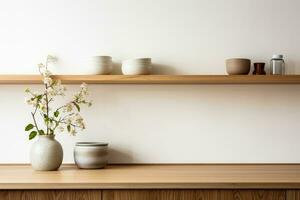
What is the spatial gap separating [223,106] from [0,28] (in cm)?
147

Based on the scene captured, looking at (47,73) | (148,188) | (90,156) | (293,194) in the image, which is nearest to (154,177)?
(148,188)

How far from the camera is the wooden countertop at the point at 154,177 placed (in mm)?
2020

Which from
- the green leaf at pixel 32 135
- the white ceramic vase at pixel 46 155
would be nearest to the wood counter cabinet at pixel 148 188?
the white ceramic vase at pixel 46 155

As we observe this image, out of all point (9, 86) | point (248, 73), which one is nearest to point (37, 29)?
point (9, 86)

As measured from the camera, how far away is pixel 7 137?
2.68 m

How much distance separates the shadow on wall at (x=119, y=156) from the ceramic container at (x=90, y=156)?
0.18 metres

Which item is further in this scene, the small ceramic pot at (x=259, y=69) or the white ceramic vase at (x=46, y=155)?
the small ceramic pot at (x=259, y=69)

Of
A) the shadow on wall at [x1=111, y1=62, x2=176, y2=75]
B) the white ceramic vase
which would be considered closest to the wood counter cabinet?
the white ceramic vase

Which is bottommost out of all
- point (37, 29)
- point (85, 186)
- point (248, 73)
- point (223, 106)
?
point (85, 186)

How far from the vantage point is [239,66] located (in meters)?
2.53

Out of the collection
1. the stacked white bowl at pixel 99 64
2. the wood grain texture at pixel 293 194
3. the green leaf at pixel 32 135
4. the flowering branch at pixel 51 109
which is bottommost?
the wood grain texture at pixel 293 194

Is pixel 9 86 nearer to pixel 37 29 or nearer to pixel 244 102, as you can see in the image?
pixel 37 29

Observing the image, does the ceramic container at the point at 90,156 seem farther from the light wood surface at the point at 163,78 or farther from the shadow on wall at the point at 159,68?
the shadow on wall at the point at 159,68

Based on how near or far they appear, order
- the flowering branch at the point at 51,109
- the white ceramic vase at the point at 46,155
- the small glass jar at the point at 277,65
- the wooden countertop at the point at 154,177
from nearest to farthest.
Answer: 1. the wooden countertop at the point at 154,177
2. the white ceramic vase at the point at 46,155
3. the flowering branch at the point at 51,109
4. the small glass jar at the point at 277,65
